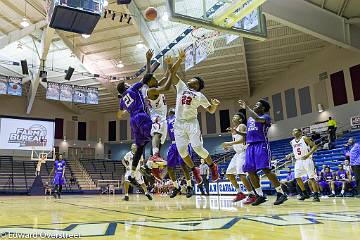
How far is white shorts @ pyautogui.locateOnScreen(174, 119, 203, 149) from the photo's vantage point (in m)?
5.14

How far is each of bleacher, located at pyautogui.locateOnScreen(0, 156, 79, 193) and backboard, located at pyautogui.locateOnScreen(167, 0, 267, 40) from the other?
17.7 meters

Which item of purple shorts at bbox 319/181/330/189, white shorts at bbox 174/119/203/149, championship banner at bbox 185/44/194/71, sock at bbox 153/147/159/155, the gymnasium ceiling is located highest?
the gymnasium ceiling

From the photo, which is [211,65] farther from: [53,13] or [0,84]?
[53,13]

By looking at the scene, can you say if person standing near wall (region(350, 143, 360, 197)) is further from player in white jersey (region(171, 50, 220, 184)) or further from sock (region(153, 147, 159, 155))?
sock (region(153, 147, 159, 155))

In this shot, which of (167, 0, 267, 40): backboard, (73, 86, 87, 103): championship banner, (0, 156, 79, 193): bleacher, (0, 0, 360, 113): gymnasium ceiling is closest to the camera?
(167, 0, 267, 40): backboard

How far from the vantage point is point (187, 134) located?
17.2ft

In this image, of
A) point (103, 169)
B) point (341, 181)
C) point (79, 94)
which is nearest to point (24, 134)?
point (79, 94)

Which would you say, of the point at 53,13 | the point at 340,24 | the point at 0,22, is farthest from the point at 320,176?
the point at 0,22

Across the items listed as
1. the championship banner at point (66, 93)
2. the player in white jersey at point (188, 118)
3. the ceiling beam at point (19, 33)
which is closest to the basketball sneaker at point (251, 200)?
the player in white jersey at point (188, 118)

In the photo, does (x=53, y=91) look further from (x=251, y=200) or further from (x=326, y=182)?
(x=251, y=200)

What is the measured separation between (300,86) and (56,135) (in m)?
20.8

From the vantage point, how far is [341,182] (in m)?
11.1

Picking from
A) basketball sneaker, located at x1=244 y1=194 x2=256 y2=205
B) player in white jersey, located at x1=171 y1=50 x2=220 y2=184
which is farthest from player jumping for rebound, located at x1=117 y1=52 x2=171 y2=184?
basketball sneaker, located at x1=244 y1=194 x2=256 y2=205

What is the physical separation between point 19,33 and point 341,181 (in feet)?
54.4
